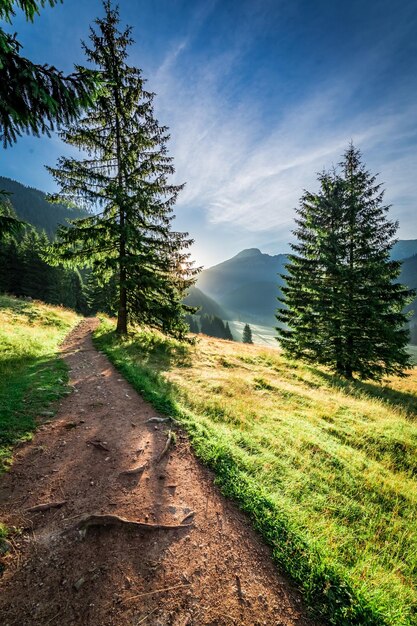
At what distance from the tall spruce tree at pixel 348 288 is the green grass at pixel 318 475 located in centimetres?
525

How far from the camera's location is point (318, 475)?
522 cm

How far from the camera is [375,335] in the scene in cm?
1515

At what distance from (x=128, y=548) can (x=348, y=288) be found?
16543mm

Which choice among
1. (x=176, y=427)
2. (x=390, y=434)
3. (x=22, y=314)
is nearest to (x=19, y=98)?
(x=176, y=427)

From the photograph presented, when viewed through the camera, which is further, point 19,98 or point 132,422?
point 132,422

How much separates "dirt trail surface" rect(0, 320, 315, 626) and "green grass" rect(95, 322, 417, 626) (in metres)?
→ 0.35

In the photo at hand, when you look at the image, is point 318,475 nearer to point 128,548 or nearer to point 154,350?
point 128,548

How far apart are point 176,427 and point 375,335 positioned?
14.2 meters

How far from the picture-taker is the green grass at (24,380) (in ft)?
17.2

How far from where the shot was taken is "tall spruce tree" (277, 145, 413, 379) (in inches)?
595

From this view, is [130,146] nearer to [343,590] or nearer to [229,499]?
[229,499]

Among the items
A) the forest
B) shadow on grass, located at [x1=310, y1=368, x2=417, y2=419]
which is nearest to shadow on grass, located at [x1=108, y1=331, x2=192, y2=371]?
the forest

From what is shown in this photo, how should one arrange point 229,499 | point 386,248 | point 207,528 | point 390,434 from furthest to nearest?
point 386,248
point 390,434
point 229,499
point 207,528

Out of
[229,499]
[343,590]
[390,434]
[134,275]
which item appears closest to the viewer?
[343,590]
